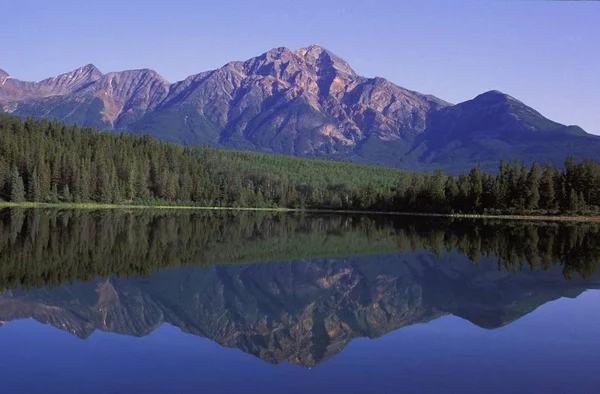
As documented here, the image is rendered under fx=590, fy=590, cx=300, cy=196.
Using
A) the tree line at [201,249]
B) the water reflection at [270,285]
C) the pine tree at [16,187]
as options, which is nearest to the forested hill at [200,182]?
the pine tree at [16,187]

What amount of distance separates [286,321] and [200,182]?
13646 centimetres

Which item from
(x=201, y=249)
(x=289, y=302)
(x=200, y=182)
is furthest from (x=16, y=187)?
(x=289, y=302)

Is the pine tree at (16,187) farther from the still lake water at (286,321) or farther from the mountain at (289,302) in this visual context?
the mountain at (289,302)

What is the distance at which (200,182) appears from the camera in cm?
15812

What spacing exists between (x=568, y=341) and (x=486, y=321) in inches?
151

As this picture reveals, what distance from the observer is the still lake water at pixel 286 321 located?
1633 centimetres

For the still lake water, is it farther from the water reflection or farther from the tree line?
the tree line

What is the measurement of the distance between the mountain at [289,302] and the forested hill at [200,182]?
94.8m

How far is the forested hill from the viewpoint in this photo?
12556 cm

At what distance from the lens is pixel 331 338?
21.6m

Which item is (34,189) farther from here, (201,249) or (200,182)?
(201,249)

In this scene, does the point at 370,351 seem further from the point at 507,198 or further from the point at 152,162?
the point at 152,162

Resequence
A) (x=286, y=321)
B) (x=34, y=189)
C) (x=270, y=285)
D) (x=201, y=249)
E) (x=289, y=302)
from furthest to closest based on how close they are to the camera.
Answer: (x=34, y=189)
(x=201, y=249)
(x=270, y=285)
(x=289, y=302)
(x=286, y=321)

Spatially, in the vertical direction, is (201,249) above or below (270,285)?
below
